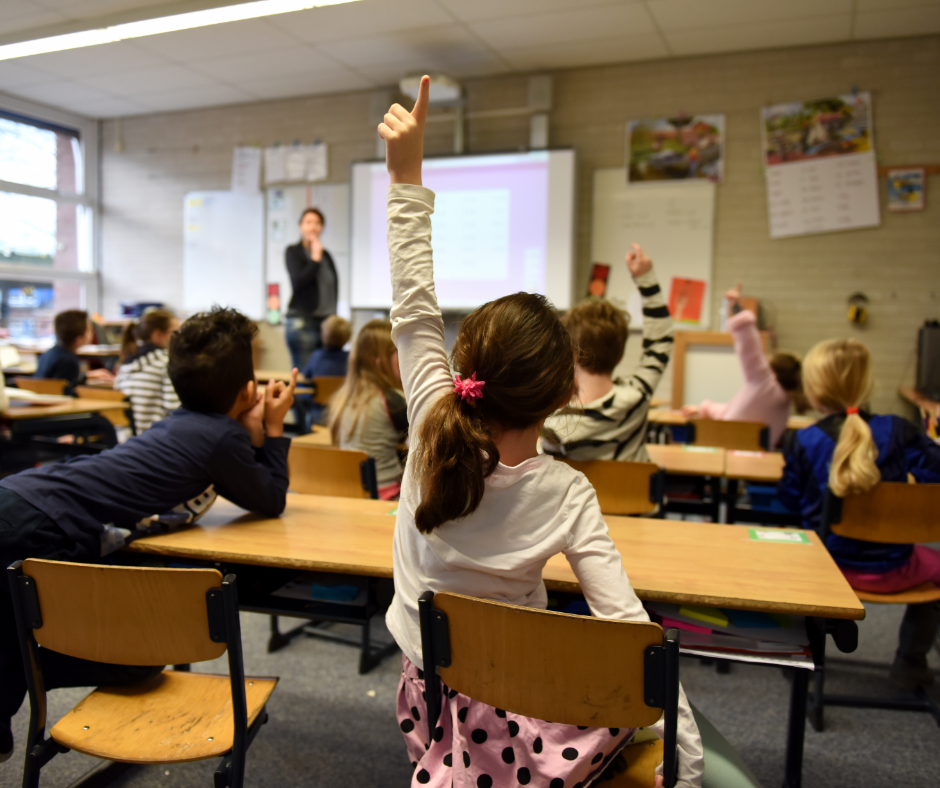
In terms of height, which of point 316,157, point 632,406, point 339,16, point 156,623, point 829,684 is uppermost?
point 339,16

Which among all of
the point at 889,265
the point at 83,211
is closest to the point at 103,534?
the point at 889,265

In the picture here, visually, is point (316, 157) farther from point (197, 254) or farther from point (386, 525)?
point (386, 525)

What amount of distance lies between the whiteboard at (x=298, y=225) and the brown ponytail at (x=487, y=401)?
5.45 meters

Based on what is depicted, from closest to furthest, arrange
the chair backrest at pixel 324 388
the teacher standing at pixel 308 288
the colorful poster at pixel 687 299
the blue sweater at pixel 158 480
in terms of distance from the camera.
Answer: the blue sweater at pixel 158 480 → the chair backrest at pixel 324 388 → the colorful poster at pixel 687 299 → the teacher standing at pixel 308 288

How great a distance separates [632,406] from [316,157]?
5.25m

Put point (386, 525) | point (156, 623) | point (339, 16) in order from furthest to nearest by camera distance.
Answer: point (339, 16) < point (386, 525) < point (156, 623)

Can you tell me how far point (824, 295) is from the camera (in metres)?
5.07

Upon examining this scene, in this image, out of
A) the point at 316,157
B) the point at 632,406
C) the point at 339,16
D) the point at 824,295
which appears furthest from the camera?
the point at 316,157

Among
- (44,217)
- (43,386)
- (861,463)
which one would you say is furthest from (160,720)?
(44,217)

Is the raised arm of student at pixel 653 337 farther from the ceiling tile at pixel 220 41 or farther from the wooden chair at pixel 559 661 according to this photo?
the ceiling tile at pixel 220 41

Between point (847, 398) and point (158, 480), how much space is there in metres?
1.83

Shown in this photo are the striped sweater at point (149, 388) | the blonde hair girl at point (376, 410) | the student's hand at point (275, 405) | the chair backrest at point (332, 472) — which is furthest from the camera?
the striped sweater at point (149, 388)

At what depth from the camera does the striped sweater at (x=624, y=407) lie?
79.0 inches

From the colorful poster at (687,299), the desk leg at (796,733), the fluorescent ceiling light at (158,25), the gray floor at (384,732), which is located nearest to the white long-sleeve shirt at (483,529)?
the desk leg at (796,733)
